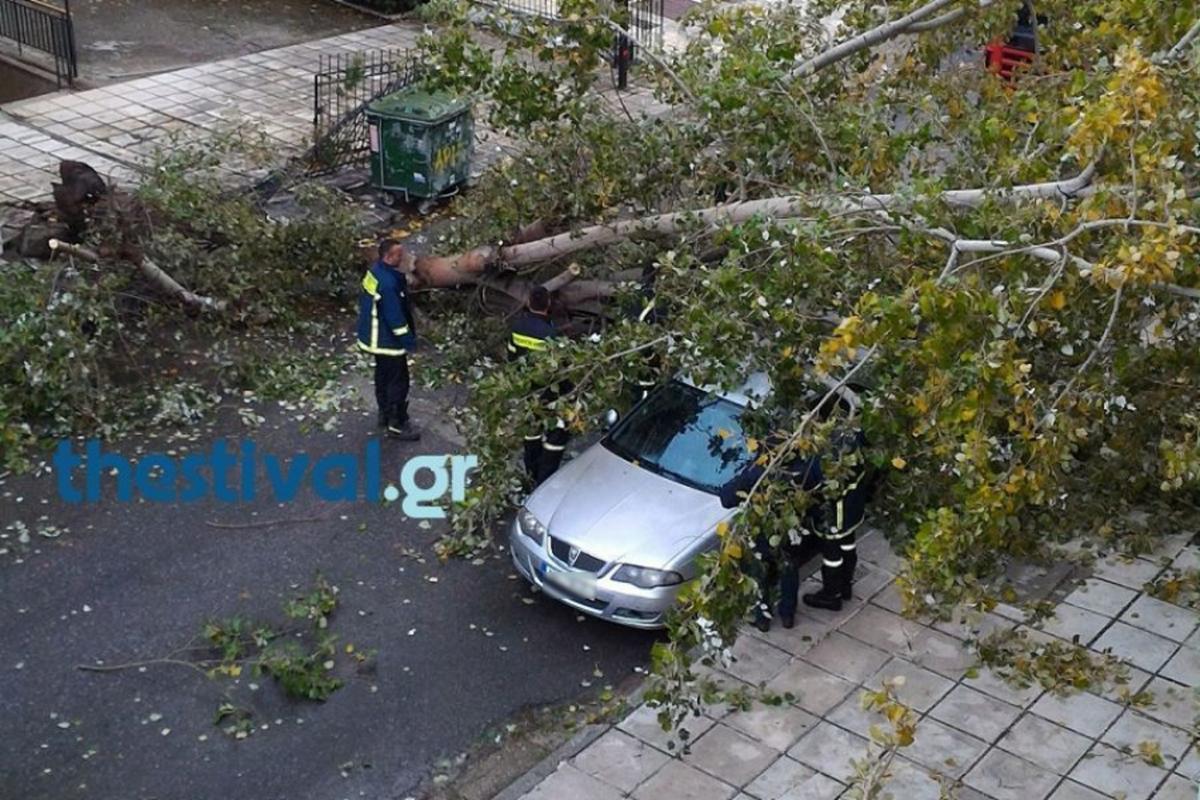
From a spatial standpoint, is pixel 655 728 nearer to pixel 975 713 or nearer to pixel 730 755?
pixel 730 755

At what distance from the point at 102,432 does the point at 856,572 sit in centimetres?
532

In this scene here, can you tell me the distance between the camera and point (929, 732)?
8.11m

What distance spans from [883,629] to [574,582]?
195 cm

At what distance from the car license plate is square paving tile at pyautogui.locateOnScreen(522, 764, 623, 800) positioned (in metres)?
1.24

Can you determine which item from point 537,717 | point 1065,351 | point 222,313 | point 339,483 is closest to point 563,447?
point 339,483

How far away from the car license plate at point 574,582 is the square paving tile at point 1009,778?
7.66 feet

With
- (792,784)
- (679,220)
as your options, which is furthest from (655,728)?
(679,220)

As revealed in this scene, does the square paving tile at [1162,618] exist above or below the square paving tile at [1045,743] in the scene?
below

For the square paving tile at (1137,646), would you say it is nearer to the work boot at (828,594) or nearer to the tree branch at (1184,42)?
the work boot at (828,594)

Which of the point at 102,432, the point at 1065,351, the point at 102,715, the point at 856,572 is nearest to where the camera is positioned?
the point at 1065,351

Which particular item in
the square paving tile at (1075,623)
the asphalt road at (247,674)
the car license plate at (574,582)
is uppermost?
the car license plate at (574,582)

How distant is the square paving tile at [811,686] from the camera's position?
27.3 feet

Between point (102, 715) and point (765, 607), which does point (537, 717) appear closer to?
point (765, 607)

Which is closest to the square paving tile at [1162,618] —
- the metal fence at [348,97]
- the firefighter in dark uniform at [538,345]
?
the firefighter in dark uniform at [538,345]
